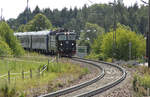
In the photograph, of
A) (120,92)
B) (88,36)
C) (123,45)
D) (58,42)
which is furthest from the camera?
(88,36)

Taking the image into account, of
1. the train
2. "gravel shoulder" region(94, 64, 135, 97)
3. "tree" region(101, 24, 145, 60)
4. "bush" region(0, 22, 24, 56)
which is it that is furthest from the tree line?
"gravel shoulder" region(94, 64, 135, 97)

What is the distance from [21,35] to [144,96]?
34599mm

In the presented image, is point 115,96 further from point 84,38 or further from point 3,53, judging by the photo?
point 84,38

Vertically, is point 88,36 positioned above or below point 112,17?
below

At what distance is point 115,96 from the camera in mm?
11336

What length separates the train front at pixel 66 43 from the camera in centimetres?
3088

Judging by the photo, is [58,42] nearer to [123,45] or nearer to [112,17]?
[123,45]

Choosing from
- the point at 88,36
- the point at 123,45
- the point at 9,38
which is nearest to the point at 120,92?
the point at 9,38

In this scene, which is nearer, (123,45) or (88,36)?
(123,45)

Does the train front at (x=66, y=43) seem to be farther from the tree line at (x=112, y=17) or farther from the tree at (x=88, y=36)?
the tree line at (x=112, y=17)

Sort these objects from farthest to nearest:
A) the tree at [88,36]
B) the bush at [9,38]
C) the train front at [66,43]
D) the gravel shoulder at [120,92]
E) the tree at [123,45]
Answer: the tree at [88,36] < the tree at [123,45] < the train front at [66,43] < the bush at [9,38] < the gravel shoulder at [120,92]

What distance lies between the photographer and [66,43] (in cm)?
3122

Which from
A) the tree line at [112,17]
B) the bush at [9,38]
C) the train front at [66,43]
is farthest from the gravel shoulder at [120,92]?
the tree line at [112,17]

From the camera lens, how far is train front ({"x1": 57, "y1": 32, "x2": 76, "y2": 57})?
101 ft
